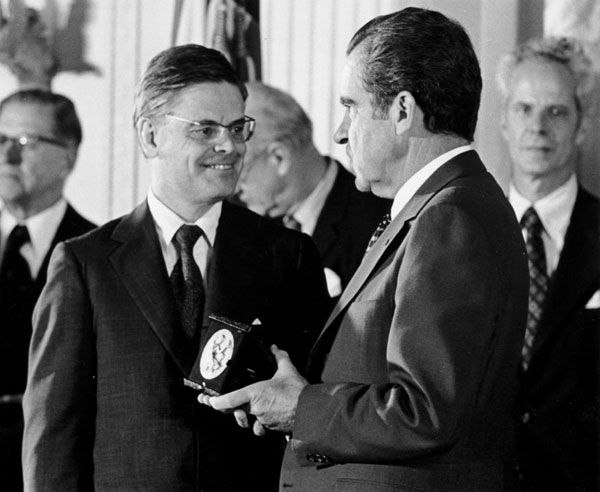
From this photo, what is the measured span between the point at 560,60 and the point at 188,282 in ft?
5.57

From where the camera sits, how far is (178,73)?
259 centimetres

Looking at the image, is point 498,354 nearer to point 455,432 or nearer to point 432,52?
point 455,432

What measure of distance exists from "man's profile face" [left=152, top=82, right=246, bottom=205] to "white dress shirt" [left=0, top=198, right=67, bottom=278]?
1.59m

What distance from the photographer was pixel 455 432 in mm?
1809

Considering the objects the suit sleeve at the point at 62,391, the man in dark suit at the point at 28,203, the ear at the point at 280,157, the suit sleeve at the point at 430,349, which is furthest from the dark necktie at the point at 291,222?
the suit sleeve at the point at 430,349

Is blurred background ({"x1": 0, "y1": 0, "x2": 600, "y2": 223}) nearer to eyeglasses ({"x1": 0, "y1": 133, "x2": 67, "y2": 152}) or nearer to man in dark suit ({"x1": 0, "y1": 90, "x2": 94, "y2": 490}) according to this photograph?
man in dark suit ({"x1": 0, "y1": 90, "x2": 94, "y2": 490})

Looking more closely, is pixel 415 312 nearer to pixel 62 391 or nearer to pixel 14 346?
pixel 62 391

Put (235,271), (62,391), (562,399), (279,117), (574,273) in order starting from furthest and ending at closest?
(279,117) → (574,273) → (562,399) → (235,271) → (62,391)

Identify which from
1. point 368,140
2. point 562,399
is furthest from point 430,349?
point 562,399

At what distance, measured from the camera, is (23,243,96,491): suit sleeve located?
244 centimetres

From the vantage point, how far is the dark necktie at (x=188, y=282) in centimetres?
252

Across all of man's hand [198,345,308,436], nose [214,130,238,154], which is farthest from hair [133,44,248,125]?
man's hand [198,345,308,436]

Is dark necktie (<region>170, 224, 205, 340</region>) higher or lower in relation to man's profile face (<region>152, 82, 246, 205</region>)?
lower

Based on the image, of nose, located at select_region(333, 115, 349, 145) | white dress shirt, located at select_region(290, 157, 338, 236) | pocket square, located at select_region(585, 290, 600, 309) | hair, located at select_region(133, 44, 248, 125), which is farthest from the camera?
white dress shirt, located at select_region(290, 157, 338, 236)
